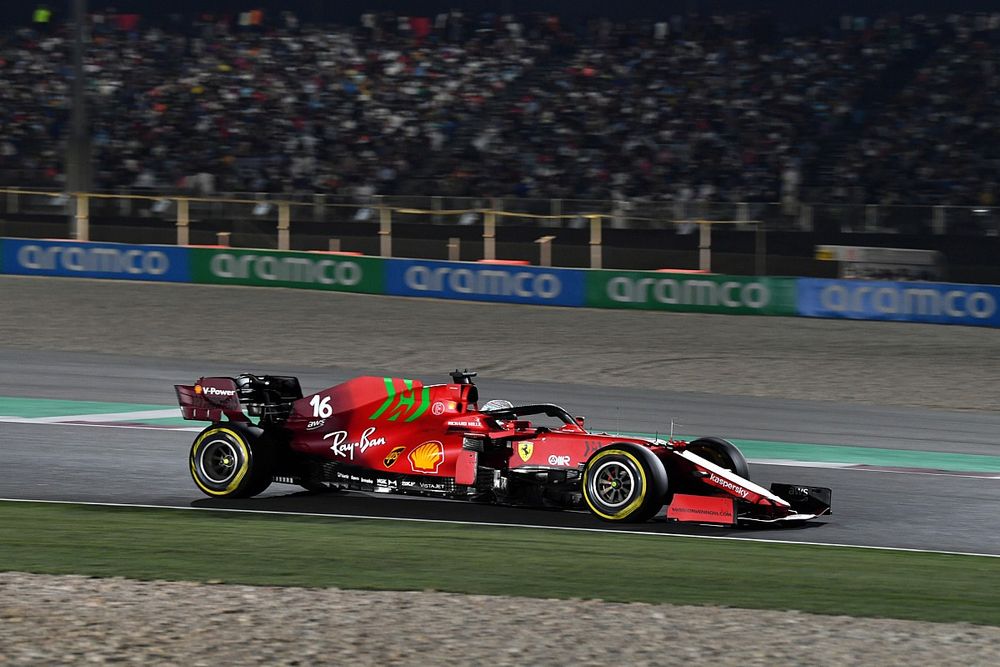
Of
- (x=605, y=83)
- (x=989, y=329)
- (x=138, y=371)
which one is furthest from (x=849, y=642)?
(x=605, y=83)

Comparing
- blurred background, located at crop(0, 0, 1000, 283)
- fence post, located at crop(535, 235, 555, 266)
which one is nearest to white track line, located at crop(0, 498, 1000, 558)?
blurred background, located at crop(0, 0, 1000, 283)

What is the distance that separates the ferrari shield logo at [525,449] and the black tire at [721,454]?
1.00m

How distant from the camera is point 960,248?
24.6m

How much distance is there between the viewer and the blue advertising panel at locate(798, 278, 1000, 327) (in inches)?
920

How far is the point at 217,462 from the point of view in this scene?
1040 cm

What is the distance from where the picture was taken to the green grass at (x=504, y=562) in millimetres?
7246

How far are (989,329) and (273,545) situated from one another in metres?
17.1

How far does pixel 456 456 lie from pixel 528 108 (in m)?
27.3

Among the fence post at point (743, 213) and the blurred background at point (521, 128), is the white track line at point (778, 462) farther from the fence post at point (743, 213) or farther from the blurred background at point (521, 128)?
the fence post at point (743, 213)

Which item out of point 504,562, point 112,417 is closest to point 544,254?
point 112,417

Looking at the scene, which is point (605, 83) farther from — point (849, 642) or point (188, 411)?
point (849, 642)

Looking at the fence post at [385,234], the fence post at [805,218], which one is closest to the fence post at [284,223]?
the fence post at [385,234]

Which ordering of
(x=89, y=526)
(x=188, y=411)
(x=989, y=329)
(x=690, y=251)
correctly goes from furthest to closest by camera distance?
(x=690, y=251)
(x=989, y=329)
(x=188, y=411)
(x=89, y=526)

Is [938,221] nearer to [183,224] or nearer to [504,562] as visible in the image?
[183,224]
